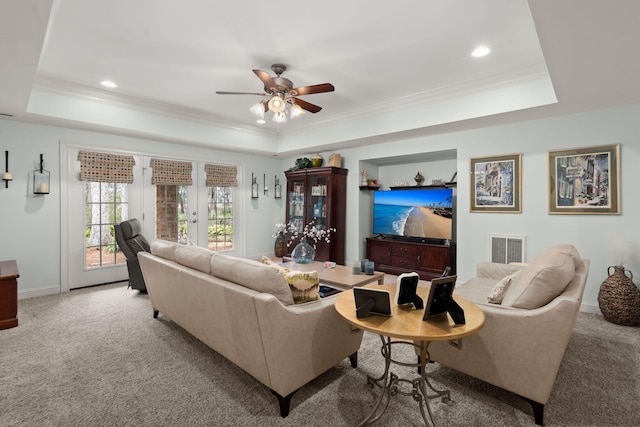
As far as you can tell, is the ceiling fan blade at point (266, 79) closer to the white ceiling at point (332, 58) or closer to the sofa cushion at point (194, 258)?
the white ceiling at point (332, 58)

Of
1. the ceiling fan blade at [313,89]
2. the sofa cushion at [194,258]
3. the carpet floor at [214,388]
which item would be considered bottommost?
the carpet floor at [214,388]

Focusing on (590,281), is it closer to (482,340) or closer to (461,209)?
(461,209)

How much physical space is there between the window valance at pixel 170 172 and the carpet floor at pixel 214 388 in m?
2.61

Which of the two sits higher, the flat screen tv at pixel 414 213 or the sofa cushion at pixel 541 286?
the flat screen tv at pixel 414 213

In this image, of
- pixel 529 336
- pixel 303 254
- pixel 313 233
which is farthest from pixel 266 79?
pixel 313 233

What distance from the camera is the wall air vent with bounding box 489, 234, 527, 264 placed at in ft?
12.7

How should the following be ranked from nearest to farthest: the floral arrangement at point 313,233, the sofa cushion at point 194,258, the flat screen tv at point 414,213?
the sofa cushion at point 194,258, the flat screen tv at point 414,213, the floral arrangement at point 313,233

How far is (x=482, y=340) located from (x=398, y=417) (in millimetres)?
653

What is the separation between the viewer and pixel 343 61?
3.07m

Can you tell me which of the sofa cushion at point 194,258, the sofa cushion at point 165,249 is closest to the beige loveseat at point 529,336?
the sofa cushion at point 194,258

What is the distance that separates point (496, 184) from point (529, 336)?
112 inches

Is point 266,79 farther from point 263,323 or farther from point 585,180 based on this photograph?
point 585,180

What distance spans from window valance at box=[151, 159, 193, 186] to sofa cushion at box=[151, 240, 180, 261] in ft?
7.53

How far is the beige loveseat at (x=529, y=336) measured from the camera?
5.26 ft
